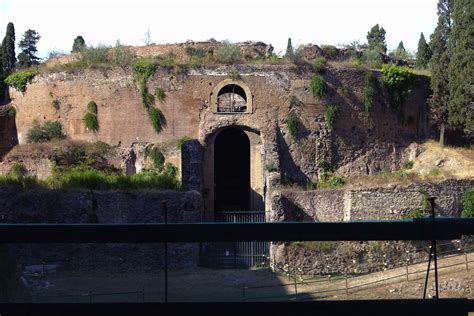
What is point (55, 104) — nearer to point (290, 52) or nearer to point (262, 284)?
point (290, 52)

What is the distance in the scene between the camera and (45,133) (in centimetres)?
2528

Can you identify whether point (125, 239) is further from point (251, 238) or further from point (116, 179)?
point (116, 179)

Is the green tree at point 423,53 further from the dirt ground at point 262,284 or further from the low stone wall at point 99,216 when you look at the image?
the low stone wall at point 99,216

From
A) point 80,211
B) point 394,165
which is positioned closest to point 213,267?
point 80,211

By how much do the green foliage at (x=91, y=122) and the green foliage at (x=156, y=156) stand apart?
2.48 metres

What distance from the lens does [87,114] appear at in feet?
82.1

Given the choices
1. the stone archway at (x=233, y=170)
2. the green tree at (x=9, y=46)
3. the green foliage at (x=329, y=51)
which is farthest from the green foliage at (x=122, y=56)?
the green tree at (x=9, y=46)

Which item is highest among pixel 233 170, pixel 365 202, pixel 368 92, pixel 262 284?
pixel 368 92

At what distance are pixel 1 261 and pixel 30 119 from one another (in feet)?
59.0

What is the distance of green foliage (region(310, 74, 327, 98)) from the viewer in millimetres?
24422

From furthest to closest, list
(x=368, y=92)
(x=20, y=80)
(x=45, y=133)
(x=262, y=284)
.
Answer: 1. (x=20, y=80)
2. (x=45, y=133)
3. (x=368, y=92)
4. (x=262, y=284)

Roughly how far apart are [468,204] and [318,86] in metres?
7.04

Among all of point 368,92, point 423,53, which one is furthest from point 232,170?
point 423,53

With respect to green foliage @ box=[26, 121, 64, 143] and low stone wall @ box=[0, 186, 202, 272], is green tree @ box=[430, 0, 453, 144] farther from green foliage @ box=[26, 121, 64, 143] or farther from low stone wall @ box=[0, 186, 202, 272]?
green foliage @ box=[26, 121, 64, 143]
